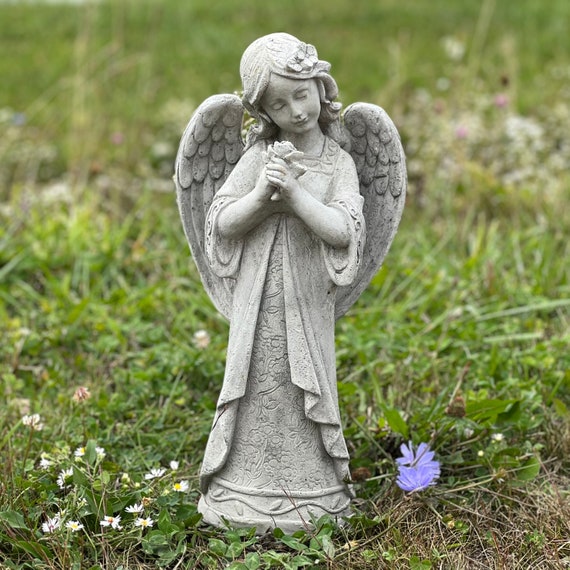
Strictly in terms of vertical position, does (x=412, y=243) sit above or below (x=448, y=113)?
below

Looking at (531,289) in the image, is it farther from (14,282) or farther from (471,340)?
(14,282)

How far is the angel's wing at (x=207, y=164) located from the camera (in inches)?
119

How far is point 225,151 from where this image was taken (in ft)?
10.4

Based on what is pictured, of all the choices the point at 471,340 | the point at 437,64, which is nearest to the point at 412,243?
the point at 471,340

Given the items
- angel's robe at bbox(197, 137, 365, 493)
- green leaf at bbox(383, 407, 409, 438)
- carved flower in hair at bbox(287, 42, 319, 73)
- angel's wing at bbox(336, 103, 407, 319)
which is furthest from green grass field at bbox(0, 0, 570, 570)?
carved flower in hair at bbox(287, 42, 319, 73)

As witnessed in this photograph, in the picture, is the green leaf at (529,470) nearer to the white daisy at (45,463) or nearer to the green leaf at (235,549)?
the green leaf at (235,549)

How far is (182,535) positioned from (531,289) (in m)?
2.79

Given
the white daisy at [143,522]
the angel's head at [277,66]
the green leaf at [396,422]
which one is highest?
the angel's head at [277,66]

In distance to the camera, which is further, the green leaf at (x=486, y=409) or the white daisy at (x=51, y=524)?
the green leaf at (x=486, y=409)

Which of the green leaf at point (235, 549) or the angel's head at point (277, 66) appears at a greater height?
the angel's head at point (277, 66)

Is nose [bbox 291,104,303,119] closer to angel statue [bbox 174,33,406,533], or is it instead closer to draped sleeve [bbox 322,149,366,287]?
angel statue [bbox 174,33,406,533]

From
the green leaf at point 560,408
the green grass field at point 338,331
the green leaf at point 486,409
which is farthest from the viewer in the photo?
the green leaf at point 560,408

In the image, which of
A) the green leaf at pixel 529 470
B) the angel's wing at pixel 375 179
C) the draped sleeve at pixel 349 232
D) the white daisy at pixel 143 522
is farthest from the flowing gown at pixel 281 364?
the green leaf at pixel 529 470

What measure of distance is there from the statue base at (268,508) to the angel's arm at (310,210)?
0.86m
